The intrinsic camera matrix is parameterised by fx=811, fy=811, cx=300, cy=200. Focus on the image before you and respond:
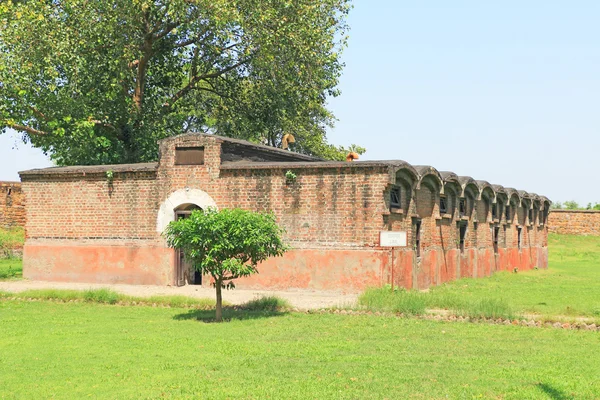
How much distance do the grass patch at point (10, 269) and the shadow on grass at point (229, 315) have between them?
11609mm

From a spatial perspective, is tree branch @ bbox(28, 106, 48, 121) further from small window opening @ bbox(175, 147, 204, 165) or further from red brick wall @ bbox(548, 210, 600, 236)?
red brick wall @ bbox(548, 210, 600, 236)

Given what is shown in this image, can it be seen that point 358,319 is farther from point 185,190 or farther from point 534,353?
point 185,190

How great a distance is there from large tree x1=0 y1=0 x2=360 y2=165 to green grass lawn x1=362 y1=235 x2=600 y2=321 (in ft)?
39.0

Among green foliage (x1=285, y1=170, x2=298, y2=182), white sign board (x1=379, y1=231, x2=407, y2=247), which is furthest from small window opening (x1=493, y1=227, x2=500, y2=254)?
white sign board (x1=379, y1=231, x2=407, y2=247)

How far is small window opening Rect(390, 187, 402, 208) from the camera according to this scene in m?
22.5

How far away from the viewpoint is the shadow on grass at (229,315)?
17.2 m

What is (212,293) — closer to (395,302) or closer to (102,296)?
(102,296)

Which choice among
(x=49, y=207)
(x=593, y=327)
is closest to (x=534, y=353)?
(x=593, y=327)

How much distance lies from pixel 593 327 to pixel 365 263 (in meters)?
7.01

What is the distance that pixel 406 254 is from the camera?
2273cm

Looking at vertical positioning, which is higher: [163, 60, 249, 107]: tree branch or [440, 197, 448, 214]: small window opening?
[163, 60, 249, 107]: tree branch

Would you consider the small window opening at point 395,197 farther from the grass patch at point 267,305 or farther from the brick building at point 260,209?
the grass patch at point 267,305

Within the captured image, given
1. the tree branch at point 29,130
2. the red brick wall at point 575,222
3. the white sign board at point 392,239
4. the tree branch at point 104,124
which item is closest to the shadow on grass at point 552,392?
the white sign board at point 392,239

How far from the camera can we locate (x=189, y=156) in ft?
78.7
